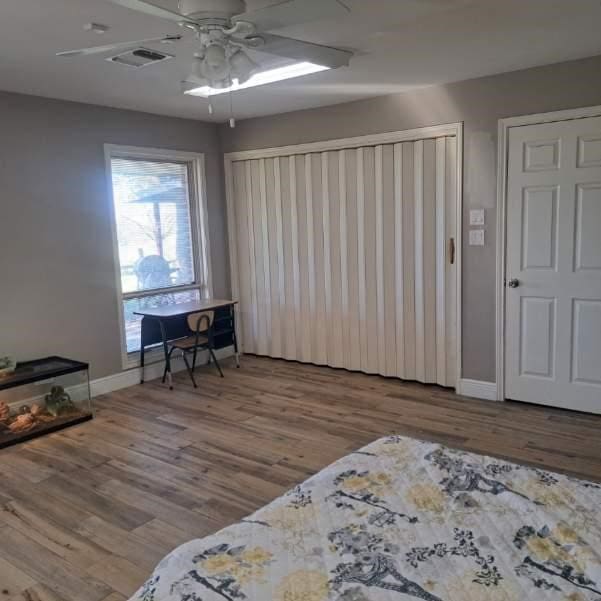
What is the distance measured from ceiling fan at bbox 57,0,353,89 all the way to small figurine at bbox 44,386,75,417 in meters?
2.69

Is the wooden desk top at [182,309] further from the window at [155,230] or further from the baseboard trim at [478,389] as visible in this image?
the baseboard trim at [478,389]

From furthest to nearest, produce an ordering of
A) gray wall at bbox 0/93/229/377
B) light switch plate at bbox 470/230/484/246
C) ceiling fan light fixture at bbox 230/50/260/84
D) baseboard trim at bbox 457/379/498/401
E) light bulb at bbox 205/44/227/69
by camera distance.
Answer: baseboard trim at bbox 457/379/498/401 → light switch plate at bbox 470/230/484/246 → gray wall at bbox 0/93/229/377 → ceiling fan light fixture at bbox 230/50/260/84 → light bulb at bbox 205/44/227/69

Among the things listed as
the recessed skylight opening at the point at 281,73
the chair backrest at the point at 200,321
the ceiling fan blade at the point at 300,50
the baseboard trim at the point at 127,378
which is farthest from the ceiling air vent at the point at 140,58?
the baseboard trim at the point at 127,378

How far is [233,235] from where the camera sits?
5.90 m

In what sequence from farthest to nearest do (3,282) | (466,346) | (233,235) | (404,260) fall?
(233,235), (404,260), (466,346), (3,282)

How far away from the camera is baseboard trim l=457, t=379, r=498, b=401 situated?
4.39 meters

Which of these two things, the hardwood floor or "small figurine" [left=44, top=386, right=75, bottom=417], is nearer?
the hardwood floor

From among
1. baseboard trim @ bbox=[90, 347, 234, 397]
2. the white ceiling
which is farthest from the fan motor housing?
baseboard trim @ bbox=[90, 347, 234, 397]

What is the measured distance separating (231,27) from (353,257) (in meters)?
3.08

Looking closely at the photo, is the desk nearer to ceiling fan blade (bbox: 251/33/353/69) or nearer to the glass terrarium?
the glass terrarium

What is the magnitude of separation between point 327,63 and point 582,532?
2337mm

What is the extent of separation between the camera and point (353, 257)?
5090 millimetres

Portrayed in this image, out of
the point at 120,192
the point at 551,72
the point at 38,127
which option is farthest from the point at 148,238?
the point at 551,72

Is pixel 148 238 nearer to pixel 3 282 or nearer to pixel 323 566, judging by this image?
pixel 3 282
